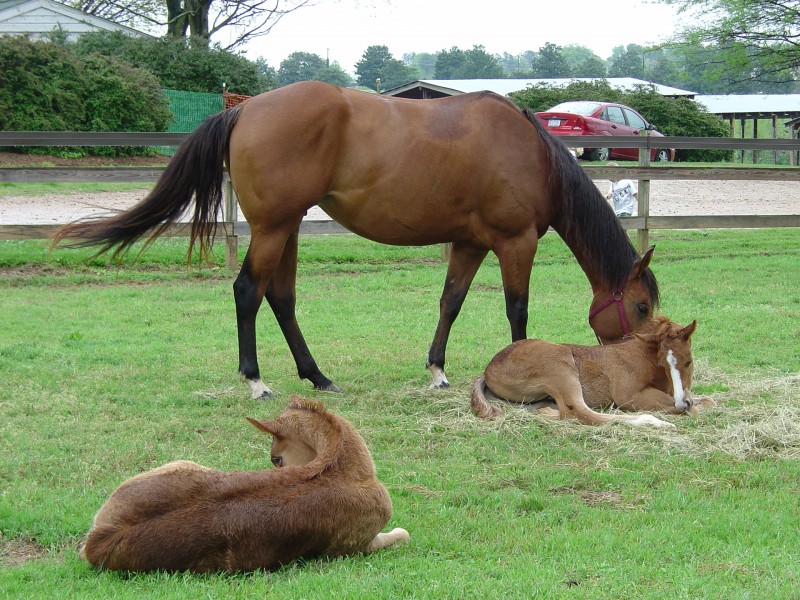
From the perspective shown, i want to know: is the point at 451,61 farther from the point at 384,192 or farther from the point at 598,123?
the point at 384,192

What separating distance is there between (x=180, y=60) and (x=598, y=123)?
14.1 metres

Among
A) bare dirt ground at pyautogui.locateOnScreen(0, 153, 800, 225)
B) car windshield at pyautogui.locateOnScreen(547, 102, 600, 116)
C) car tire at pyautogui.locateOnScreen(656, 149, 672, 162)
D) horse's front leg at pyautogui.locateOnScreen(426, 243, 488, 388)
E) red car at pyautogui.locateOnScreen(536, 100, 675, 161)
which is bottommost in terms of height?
horse's front leg at pyautogui.locateOnScreen(426, 243, 488, 388)

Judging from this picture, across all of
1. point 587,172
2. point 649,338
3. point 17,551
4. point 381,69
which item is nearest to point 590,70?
Answer: point 381,69

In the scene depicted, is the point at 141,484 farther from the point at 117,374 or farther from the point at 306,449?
the point at 117,374

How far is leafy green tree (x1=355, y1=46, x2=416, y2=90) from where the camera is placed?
91500 mm

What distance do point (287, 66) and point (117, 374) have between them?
4006 inches

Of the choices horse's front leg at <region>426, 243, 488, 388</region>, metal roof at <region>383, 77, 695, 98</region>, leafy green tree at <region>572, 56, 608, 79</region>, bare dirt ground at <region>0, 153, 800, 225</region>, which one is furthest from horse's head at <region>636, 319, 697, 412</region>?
leafy green tree at <region>572, 56, 608, 79</region>

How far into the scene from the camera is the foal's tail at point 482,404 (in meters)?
6.08

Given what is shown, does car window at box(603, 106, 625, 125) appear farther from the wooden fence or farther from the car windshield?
the wooden fence

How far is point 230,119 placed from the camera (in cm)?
693

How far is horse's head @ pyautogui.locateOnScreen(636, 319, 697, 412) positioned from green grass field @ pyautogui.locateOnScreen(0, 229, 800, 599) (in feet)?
0.73

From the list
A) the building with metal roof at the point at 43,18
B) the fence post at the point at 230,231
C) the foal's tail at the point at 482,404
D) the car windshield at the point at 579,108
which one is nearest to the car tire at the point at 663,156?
the car windshield at the point at 579,108

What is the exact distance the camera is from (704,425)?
19.2ft

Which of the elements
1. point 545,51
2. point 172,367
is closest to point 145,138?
point 172,367
